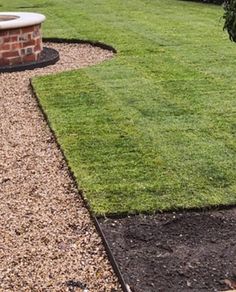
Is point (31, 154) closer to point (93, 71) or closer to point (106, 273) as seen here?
point (106, 273)

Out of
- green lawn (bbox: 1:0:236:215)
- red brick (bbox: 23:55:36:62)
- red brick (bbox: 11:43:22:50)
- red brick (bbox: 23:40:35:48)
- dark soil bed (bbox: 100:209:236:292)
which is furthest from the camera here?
red brick (bbox: 23:55:36:62)

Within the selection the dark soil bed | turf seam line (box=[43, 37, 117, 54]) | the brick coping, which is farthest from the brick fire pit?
the dark soil bed

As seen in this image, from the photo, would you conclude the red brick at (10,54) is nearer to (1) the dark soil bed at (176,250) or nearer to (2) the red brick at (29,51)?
(2) the red brick at (29,51)

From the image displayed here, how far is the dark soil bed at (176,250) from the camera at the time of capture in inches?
152

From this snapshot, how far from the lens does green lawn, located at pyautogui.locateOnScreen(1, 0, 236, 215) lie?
5129mm

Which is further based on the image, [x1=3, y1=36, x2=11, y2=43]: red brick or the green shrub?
[x1=3, y1=36, x2=11, y2=43]: red brick

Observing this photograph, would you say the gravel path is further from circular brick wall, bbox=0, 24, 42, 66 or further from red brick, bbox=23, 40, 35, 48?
red brick, bbox=23, 40, 35, 48

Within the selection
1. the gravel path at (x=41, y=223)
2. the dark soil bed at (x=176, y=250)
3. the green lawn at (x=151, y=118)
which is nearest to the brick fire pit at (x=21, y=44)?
the green lawn at (x=151, y=118)

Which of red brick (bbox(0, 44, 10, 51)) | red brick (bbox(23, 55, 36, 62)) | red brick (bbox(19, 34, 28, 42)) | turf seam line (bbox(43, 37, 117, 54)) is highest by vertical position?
red brick (bbox(19, 34, 28, 42))

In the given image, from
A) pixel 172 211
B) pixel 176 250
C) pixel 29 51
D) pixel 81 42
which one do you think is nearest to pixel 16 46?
pixel 29 51

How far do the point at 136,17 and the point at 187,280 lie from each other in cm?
1109

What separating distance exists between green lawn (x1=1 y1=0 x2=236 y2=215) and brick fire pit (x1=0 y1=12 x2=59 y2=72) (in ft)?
3.21

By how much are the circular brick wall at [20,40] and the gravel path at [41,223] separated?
97.2 inches

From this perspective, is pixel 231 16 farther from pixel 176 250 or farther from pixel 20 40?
pixel 20 40
